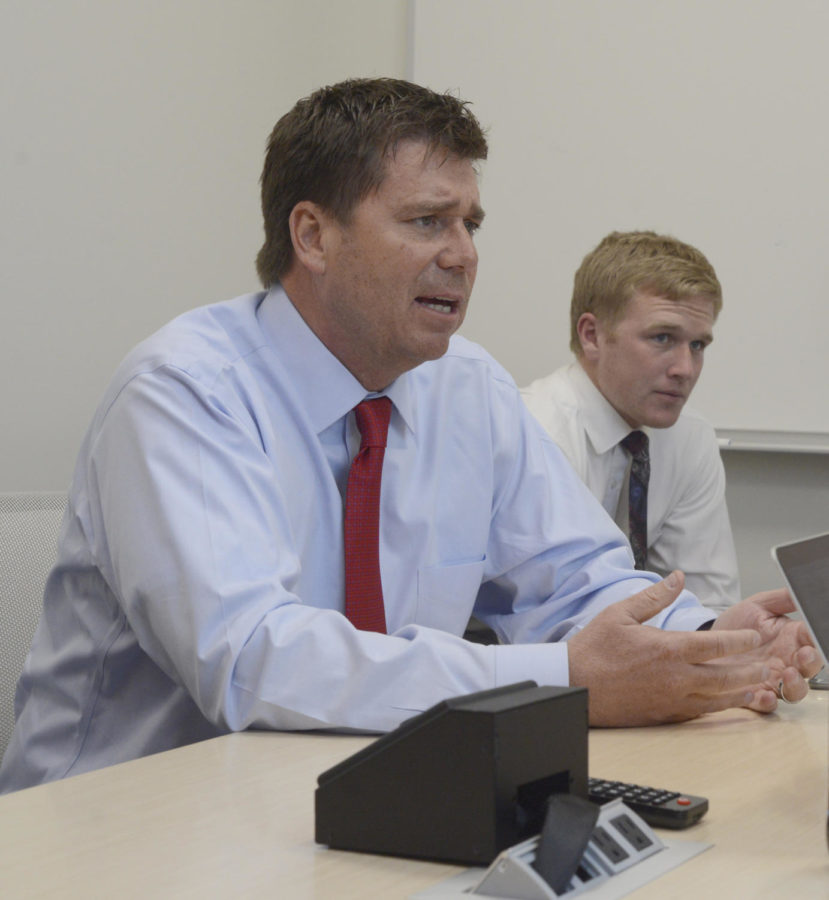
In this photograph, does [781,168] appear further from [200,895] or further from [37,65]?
[200,895]

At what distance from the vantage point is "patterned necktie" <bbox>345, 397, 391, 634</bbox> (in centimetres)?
135

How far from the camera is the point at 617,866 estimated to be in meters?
0.70

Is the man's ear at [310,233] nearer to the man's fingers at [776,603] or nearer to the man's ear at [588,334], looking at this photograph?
the man's fingers at [776,603]

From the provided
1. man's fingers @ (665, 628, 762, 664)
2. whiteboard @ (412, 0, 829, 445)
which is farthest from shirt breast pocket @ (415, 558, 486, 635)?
whiteboard @ (412, 0, 829, 445)

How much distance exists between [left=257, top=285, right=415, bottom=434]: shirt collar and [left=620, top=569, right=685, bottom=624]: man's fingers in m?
0.47

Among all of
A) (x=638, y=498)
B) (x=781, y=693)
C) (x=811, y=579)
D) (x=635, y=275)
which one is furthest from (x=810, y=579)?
(x=635, y=275)

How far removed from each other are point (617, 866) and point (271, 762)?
34 cm

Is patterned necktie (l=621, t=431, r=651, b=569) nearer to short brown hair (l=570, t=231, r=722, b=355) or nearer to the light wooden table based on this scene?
short brown hair (l=570, t=231, r=722, b=355)

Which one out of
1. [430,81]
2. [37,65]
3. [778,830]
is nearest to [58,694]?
[778,830]

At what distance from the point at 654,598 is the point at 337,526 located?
443mm

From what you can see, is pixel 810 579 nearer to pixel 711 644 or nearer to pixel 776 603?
pixel 711 644

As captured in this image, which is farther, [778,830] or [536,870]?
[778,830]

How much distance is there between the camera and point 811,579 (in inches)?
35.2

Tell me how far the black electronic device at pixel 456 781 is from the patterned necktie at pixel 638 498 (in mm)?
1814
